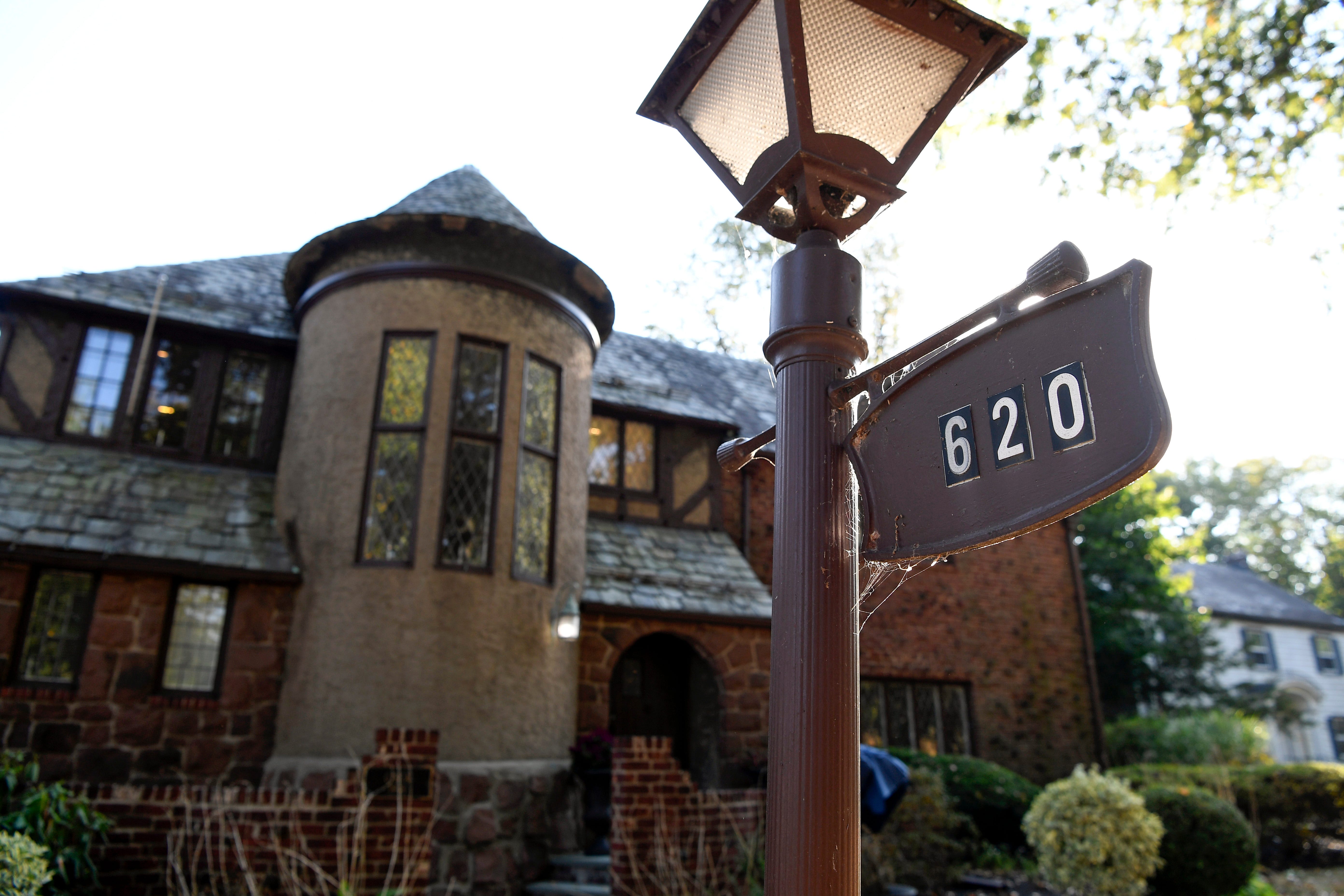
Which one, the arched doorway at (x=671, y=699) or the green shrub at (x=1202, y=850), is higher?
the arched doorway at (x=671, y=699)

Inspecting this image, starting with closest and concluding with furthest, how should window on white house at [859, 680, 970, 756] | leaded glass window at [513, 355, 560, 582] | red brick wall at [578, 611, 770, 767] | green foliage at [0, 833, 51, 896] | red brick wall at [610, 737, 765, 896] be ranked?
green foliage at [0, 833, 51, 896], red brick wall at [610, 737, 765, 896], leaded glass window at [513, 355, 560, 582], red brick wall at [578, 611, 770, 767], window on white house at [859, 680, 970, 756]

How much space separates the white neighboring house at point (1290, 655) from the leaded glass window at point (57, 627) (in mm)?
26973

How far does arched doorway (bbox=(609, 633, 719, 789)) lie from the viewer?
1041cm

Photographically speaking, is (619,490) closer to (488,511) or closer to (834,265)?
(488,511)

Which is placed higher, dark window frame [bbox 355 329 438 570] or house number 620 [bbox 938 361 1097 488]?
dark window frame [bbox 355 329 438 570]

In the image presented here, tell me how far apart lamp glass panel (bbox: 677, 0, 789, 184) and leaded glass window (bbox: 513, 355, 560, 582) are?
6.61 m

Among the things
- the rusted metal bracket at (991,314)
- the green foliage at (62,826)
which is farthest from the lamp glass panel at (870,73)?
the green foliage at (62,826)

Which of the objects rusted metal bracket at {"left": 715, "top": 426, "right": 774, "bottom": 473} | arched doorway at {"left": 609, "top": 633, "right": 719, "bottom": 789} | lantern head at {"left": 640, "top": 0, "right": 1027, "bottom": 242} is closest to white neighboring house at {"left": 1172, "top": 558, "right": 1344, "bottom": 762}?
arched doorway at {"left": 609, "top": 633, "right": 719, "bottom": 789}

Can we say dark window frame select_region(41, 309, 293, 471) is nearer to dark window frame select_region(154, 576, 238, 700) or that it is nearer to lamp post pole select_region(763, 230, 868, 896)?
dark window frame select_region(154, 576, 238, 700)

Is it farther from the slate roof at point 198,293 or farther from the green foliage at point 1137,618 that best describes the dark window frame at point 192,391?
the green foliage at point 1137,618

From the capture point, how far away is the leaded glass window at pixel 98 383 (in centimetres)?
905

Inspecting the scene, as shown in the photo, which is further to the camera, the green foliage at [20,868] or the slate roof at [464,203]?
the slate roof at [464,203]

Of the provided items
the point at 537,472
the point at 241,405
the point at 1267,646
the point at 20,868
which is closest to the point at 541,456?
the point at 537,472

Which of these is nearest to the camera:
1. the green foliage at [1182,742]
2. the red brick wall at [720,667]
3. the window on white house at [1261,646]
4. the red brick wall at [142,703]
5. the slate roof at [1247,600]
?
the red brick wall at [142,703]
